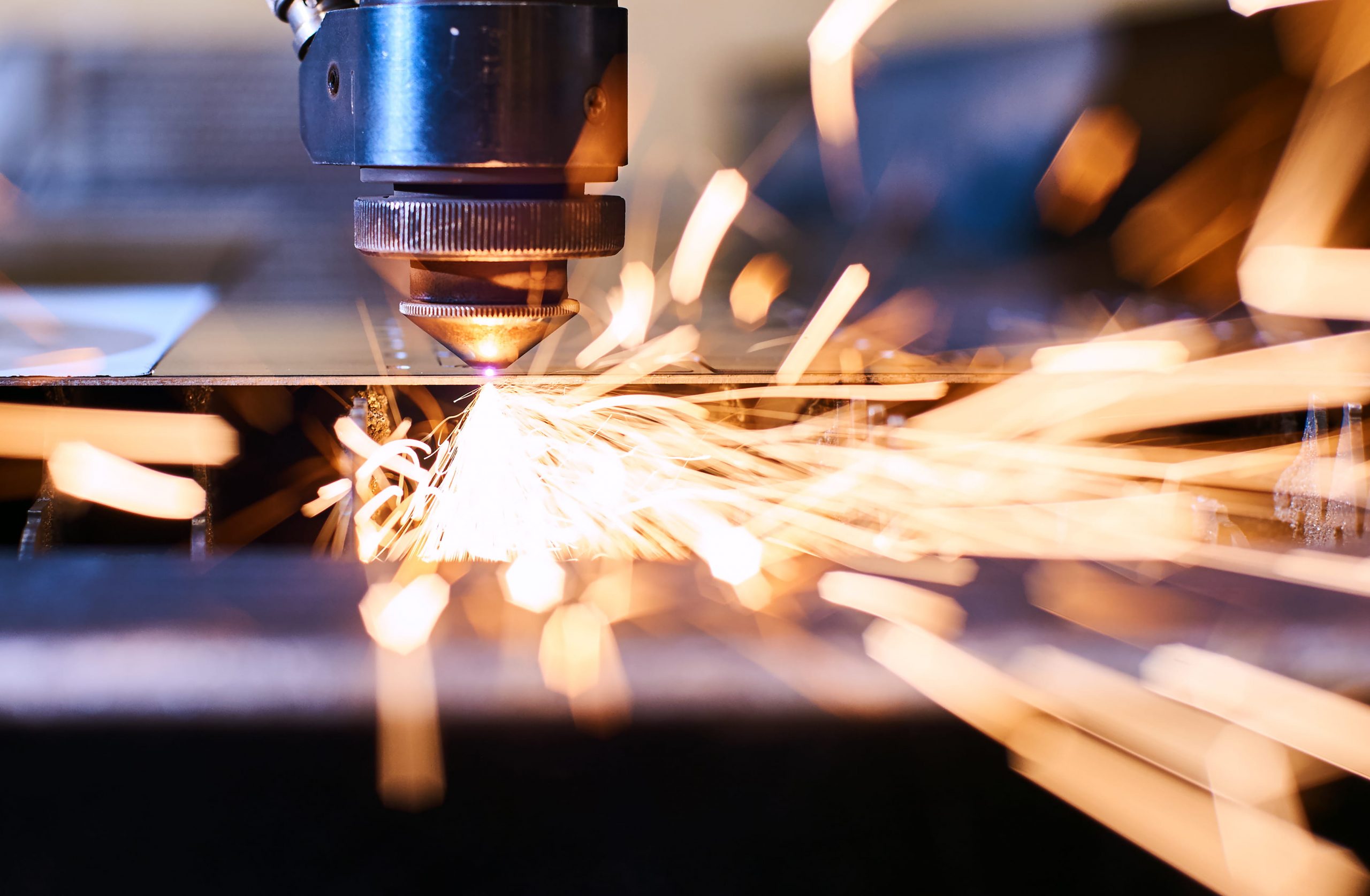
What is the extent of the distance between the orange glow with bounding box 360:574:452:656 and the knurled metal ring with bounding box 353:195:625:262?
0.66ft

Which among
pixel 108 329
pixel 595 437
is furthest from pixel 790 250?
pixel 108 329

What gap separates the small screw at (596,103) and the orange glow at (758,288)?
627 millimetres

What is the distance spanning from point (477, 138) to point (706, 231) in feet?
2.14

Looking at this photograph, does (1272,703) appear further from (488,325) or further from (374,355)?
(374,355)

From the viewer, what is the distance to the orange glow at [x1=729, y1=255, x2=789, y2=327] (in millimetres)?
1226

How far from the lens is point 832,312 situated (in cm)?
122

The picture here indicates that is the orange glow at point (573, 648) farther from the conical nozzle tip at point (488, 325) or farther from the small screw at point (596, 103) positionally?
the small screw at point (596, 103)

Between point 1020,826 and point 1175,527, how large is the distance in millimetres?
674

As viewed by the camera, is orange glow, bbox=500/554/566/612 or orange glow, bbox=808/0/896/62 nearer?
orange glow, bbox=500/554/566/612

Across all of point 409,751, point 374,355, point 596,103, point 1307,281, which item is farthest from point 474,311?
point 1307,281

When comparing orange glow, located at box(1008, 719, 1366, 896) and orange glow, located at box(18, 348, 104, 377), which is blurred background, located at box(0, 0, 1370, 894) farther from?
orange glow, located at box(1008, 719, 1366, 896)

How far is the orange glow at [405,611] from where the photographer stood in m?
0.53

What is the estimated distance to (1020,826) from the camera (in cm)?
51

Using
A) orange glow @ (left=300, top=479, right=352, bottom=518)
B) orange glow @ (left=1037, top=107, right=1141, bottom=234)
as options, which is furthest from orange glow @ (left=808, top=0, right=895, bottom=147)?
orange glow @ (left=300, top=479, right=352, bottom=518)
